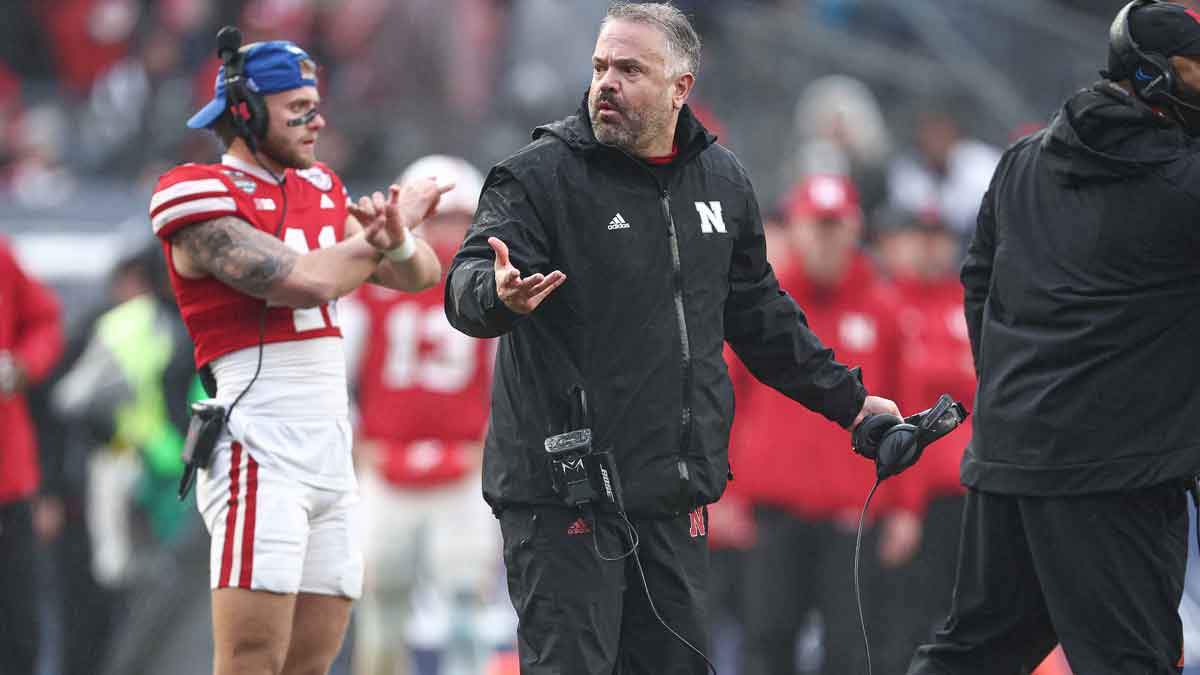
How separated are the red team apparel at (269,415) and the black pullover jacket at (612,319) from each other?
2.61 ft

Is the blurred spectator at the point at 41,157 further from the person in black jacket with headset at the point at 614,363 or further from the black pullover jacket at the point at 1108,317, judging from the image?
the black pullover jacket at the point at 1108,317

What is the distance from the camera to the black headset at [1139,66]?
5254 millimetres

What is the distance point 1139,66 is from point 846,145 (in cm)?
714

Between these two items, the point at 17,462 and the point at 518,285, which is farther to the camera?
the point at 17,462

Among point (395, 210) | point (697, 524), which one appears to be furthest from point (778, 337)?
point (395, 210)

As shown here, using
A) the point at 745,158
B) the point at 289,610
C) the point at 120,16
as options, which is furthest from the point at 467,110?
the point at 289,610

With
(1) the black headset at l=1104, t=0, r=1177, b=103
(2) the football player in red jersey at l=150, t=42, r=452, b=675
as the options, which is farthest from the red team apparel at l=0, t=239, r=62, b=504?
(1) the black headset at l=1104, t=0, r=1177, b=103

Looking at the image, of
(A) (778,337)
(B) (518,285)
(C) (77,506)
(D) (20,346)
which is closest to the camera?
(B) (518,285)

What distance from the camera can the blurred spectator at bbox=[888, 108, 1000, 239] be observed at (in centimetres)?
1250

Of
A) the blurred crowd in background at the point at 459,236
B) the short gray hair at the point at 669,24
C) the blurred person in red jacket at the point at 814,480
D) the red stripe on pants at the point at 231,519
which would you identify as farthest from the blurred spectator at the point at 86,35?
the short gray hair at the point at 669,24

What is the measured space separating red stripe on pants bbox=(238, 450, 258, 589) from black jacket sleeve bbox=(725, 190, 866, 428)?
154 centimetres

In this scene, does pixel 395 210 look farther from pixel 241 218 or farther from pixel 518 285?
pixel 518 285

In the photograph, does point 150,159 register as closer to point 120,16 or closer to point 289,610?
point 120,16

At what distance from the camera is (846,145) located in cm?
1241
